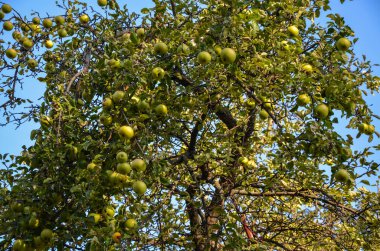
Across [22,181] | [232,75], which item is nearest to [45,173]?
[22,181]

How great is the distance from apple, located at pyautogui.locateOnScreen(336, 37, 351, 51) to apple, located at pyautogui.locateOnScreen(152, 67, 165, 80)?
1727mm

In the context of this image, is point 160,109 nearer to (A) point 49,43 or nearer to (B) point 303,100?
(B) point 303,100

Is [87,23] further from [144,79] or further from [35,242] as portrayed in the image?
[35,242]

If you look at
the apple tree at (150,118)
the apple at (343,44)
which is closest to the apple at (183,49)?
the apple tree at (150,118)

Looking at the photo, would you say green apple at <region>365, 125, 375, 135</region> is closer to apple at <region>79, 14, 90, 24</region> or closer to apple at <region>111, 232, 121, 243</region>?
apple at <region>111, 232, 121, 243</region>

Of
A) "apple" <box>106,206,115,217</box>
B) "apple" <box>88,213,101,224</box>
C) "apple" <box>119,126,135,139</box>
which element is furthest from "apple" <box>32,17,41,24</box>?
"apple" <box>88,213,101,224</box>

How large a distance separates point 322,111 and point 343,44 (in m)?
0.83

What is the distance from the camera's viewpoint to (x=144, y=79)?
3727 millimetres

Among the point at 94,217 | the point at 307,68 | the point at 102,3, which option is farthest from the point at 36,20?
the point at 307,68

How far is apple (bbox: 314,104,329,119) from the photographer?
3482mm

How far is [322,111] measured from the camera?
11.4 ft

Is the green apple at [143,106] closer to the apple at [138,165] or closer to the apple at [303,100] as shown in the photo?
the apple at [138,165]

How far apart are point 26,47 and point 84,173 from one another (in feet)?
8.35

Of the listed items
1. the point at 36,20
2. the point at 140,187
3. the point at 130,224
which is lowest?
the point at 130,224
